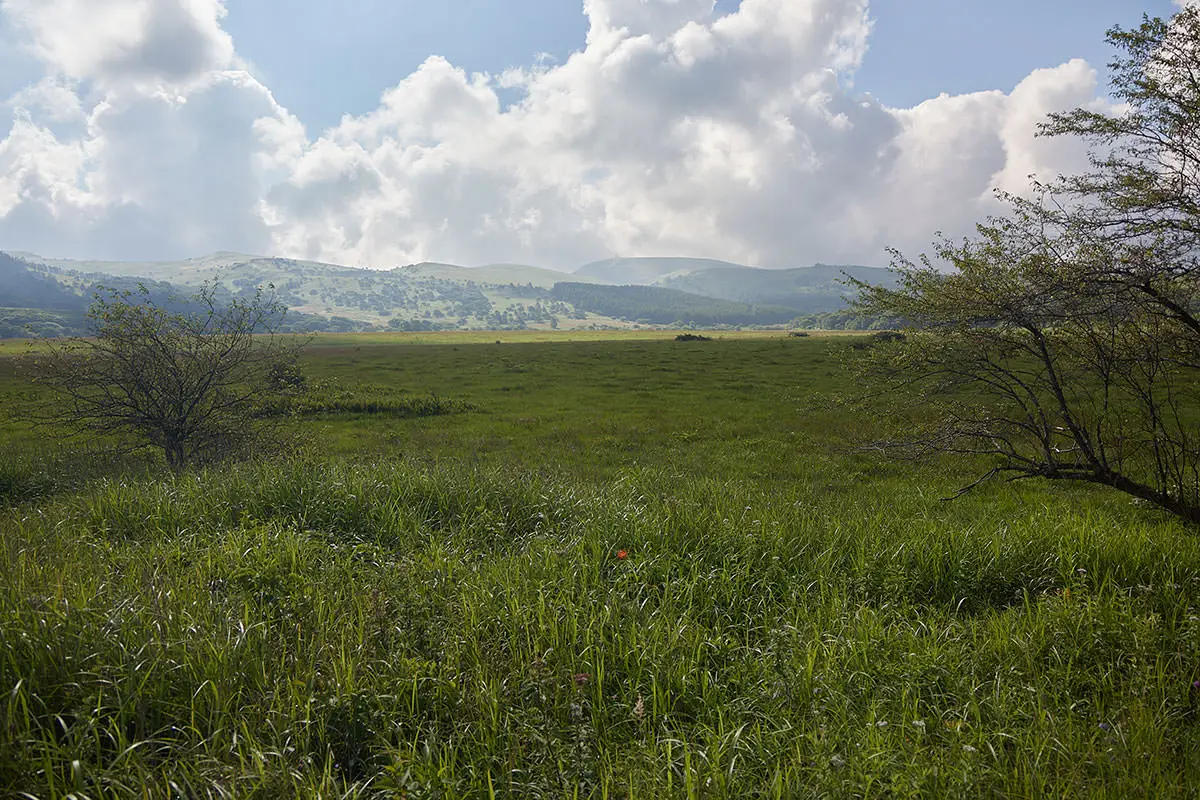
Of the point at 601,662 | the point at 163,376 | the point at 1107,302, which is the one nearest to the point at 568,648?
the point at 601,662

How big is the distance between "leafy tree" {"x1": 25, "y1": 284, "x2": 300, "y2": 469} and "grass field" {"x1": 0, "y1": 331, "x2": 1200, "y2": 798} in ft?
13.4

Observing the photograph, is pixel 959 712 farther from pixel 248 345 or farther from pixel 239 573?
pixel 248 345

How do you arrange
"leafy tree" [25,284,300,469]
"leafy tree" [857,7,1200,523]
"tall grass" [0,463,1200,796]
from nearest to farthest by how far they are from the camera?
1. "tall grass" [0,463,1200,796]
2. "leafy tree" [857,7,1200,523]
3. "leafy tree" [25,284,300,469]

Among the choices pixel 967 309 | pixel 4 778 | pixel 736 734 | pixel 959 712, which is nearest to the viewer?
pixel 4 778

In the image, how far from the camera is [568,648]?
472 cm

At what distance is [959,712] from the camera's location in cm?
418

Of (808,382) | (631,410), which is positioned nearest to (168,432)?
(631,410)

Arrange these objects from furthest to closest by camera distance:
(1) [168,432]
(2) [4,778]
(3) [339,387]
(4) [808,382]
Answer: (4) [808,382], (3) [339,387], (1) [168,432], (2) [4,778]

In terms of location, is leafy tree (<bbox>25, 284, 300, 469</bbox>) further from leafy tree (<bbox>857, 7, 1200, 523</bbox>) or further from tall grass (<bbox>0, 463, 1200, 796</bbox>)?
leafy tree (<bbox>857, 7, 1200, 523</bbox>)

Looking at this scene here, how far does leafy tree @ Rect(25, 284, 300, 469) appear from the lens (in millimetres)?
12688

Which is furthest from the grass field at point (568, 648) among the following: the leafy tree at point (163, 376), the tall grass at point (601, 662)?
the leafy tree at point (163, 376)

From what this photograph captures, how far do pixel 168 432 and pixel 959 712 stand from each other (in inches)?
625

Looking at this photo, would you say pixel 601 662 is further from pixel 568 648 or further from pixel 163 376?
pixel 163 376

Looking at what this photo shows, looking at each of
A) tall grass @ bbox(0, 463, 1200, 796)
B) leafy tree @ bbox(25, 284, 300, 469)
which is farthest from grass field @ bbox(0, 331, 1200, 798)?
leafy tree @ bbox(25, 284, 300, 469)
